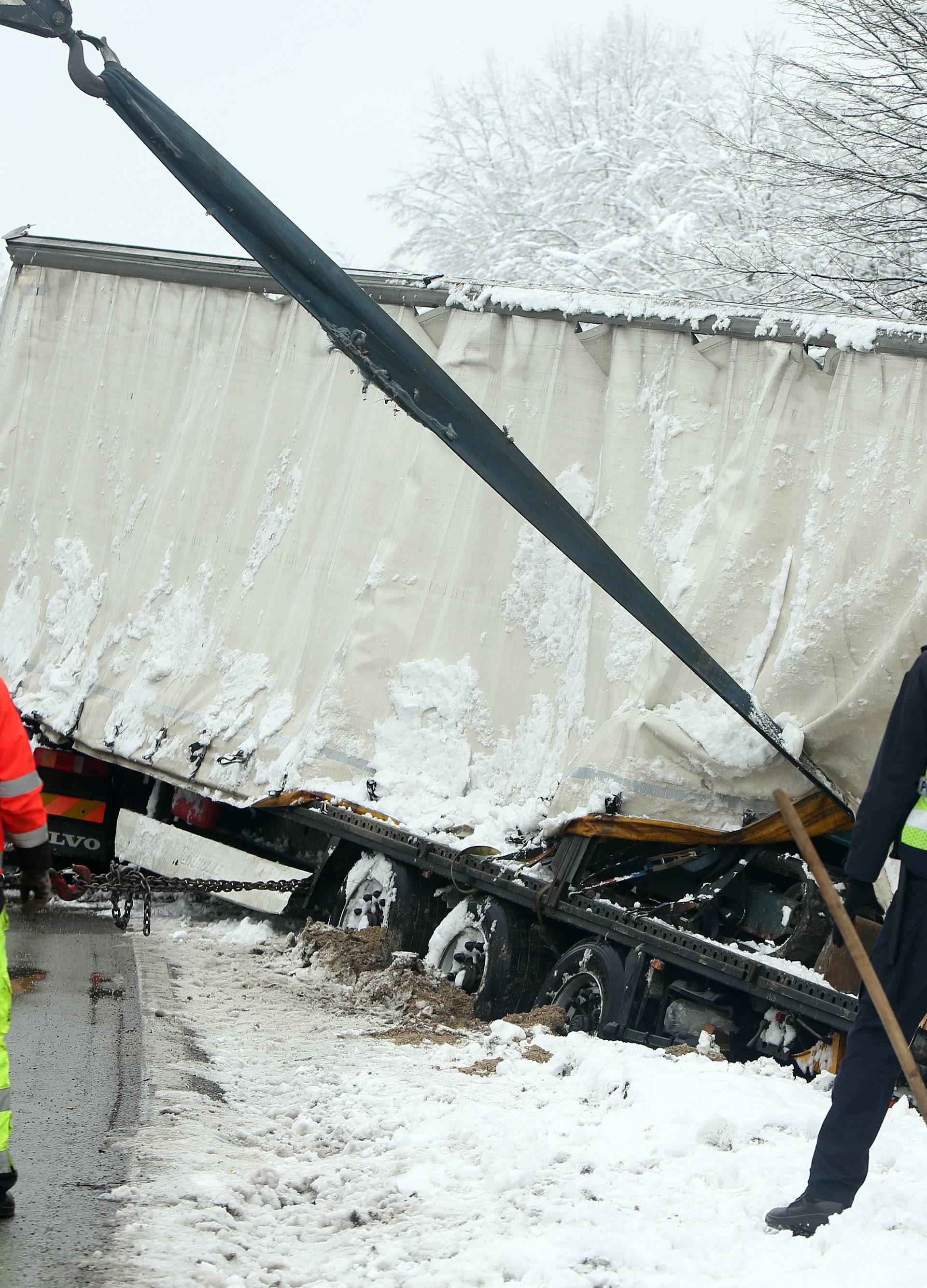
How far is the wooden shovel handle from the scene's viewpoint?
9.96 feet

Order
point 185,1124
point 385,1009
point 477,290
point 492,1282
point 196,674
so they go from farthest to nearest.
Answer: point 196,674 < point 477,290 < point 385,1009 < point 185,1124 < point 492,1282

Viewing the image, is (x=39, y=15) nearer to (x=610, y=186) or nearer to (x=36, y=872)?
(x=36, y=872)

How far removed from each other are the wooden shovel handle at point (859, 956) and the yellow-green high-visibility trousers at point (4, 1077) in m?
2.19

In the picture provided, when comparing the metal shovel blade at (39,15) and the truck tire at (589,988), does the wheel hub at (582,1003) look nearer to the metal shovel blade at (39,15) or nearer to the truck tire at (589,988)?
the truck tire at (589,988)

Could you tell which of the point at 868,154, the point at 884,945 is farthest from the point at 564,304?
the point at 868,154

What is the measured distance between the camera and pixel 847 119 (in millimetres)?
11953

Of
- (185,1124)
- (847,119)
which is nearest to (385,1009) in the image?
(185,1124)

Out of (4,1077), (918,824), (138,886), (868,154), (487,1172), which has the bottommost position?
(138,886)

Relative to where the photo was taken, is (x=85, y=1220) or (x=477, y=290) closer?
(x=85, y=1220)

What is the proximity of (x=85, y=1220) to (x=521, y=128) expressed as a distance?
76.8 ft

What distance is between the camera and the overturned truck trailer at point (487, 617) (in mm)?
5555

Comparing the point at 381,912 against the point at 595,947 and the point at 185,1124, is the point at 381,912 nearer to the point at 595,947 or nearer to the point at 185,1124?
the point at 595,947

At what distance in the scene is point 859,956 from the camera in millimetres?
3104

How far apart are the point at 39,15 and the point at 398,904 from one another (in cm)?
470
